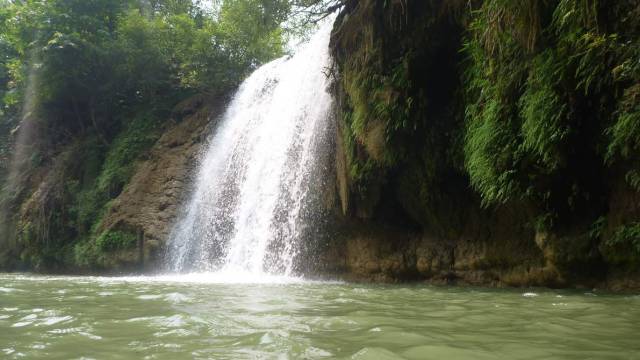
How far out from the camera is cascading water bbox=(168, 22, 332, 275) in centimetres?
A: 952

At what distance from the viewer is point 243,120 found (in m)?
13.4

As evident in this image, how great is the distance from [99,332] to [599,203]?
210 inches

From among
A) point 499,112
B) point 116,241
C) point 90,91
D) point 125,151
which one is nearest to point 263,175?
point 116,241

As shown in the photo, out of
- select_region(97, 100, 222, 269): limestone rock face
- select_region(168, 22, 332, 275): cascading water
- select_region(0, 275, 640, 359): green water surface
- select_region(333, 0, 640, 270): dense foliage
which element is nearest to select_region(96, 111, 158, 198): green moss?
select_region(97, 100, 222, 269): limestone rock face

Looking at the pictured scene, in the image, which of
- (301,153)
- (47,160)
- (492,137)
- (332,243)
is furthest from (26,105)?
(492,137)

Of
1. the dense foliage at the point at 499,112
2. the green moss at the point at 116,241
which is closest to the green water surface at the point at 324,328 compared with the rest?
the dense foliage at the point at 499,112

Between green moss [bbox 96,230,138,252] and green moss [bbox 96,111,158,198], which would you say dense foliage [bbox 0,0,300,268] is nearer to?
green moss [bbox 96,111,158,198]

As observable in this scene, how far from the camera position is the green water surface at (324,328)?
98.3 inches

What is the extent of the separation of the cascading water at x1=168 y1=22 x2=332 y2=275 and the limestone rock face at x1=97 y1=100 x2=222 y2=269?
445 millimetres

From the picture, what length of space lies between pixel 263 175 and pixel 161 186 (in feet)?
14.7

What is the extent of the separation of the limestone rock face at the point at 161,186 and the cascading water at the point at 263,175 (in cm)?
44

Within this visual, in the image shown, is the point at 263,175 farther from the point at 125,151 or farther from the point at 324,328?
the point at 324,328

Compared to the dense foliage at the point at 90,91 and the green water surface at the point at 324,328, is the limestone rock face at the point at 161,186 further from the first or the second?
the green water surface at the point at 324,328

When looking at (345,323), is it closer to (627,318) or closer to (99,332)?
(99,332)
